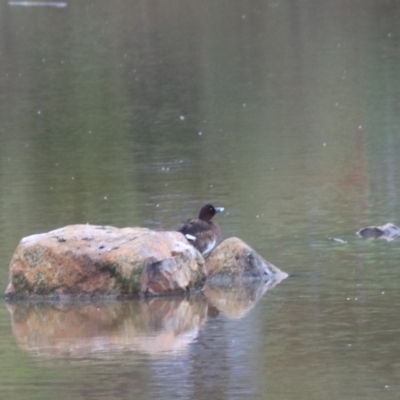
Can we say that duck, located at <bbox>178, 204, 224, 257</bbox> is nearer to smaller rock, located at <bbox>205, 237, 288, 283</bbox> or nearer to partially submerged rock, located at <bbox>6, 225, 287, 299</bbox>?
smaller rock, located at <bbox>205, 237, 288, 283</bbox>

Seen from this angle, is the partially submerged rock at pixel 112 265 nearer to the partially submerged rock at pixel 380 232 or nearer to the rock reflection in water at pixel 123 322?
the rock reflection in water at pixel 123 322

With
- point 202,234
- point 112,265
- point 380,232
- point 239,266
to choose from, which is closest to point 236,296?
point 239,266

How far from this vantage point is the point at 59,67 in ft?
99.9

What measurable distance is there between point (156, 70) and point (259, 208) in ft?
50.4

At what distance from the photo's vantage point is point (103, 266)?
997 cm

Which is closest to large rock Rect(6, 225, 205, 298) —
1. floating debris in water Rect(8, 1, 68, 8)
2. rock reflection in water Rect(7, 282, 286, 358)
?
rock reflection in water Rect(7, 282, 286, 358)

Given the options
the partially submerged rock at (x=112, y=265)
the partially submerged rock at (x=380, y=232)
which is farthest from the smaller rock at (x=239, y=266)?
the partially submerged rock at (x=380, y=232)

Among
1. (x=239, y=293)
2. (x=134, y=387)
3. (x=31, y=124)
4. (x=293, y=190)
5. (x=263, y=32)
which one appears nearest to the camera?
(x=134, y=387)

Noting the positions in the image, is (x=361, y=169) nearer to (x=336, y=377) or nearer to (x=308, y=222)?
(x=308, y=222)

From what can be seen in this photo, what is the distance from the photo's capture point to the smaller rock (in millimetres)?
10273

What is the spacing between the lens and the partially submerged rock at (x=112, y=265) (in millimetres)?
9953

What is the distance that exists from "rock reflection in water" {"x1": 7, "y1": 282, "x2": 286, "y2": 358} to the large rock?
150 mm

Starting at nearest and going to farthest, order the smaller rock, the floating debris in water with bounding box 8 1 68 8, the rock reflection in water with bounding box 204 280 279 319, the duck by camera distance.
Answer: the rock reflection in water with bounding box 204 280 279 319, the smaller rock, the duck, the floating debris in water with bounding box 8 1 68 8

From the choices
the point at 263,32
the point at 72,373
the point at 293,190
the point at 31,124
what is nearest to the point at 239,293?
the point at 72,373
